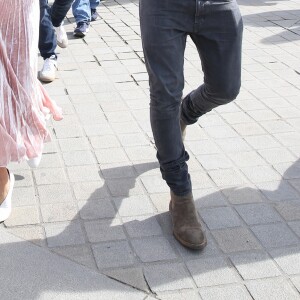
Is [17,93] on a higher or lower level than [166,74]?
lower

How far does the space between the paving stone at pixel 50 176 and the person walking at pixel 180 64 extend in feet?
2.66

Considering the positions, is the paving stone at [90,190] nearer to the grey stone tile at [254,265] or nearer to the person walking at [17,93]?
the person walking at [17,93]

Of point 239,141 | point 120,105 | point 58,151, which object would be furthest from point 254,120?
point 58,151

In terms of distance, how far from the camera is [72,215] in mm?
3186

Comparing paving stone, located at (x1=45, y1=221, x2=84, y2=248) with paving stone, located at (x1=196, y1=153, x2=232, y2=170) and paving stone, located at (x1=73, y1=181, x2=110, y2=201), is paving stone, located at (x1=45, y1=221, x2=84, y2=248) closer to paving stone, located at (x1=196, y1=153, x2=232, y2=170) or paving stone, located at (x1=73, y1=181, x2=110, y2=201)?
paving stone, located at (x1=73, y1=181, x2=110, y2=201)

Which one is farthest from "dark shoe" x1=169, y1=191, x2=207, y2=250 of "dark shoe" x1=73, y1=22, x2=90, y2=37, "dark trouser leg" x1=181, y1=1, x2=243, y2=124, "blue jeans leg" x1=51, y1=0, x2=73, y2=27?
"dark shoe" x1=73, y1=22, x2=90, y2=37

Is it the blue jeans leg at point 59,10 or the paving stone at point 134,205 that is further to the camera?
the blue jeans leg at point 59,10

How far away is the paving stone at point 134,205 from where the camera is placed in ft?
10.6

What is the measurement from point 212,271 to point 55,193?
1.07m

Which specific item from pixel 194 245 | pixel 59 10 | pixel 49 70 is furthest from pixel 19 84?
pixel 59 10

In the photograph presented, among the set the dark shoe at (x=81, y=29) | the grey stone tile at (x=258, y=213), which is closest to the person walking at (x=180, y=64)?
the grey stone tile at (x=258, y=213)

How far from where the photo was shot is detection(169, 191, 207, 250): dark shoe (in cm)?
290

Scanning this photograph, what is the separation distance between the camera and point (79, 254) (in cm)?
286

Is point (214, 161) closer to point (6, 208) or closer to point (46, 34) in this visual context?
point (6, 208)
